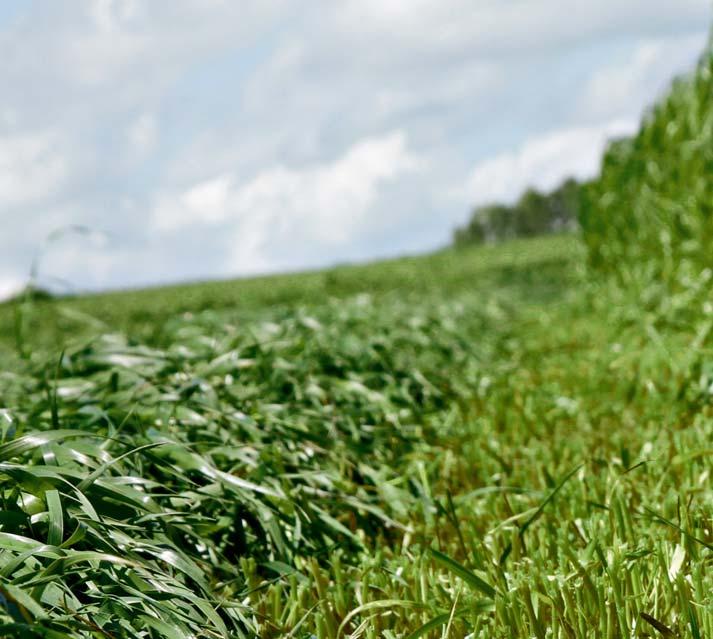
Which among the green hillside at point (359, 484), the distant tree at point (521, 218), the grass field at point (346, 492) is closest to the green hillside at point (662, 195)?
the green hillside at point (359, 484)

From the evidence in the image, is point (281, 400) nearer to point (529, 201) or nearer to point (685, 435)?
point (685, 435)

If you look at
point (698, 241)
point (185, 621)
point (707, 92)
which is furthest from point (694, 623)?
point (707, 92)

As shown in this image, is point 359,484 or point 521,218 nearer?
point 359,484

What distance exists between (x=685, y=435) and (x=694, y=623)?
121cm

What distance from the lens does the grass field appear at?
1397 mm

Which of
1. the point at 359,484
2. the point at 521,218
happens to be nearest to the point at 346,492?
the point at 359,484

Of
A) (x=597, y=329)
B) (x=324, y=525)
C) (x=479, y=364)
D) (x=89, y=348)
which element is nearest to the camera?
(x=324, y=525)

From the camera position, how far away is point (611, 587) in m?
1.52

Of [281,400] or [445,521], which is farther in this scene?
[281,400]

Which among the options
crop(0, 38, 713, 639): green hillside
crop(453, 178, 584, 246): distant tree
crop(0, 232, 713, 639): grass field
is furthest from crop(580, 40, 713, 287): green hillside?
crop(453, 178, 584, 246): distant tree

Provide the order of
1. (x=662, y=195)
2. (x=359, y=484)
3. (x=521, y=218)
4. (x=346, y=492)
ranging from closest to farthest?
(x=346, y=492) → (x=359, y=484) → (x=662, y=195) → (x=521, y=218)

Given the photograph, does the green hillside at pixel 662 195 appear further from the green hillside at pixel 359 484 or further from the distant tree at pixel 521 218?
the distant tree at pixel 521 218

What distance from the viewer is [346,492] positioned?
2186mm

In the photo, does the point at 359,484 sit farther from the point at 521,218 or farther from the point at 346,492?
the point at 521,218
